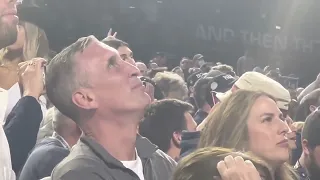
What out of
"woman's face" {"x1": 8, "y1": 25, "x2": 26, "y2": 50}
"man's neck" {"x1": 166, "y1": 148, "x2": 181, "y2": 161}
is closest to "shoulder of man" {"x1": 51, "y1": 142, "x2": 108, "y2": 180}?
"man's neck" {"x1": 166, "y1": 148, "x2": 181, "y2": 161}

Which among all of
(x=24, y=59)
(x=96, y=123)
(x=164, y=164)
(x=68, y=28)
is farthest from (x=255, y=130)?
(x=68, y=28)

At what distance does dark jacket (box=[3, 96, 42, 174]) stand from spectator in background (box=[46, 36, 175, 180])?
81 cm

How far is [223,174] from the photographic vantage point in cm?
139

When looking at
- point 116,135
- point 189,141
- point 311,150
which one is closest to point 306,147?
point 311,150

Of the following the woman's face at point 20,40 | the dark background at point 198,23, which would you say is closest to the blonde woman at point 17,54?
the woman's face at point 20,40

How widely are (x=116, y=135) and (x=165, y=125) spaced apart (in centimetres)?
130

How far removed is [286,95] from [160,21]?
10.6 metres

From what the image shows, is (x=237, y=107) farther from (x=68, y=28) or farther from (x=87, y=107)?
(x=68, y=28)

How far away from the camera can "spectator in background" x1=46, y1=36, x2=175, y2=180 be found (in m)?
1.84

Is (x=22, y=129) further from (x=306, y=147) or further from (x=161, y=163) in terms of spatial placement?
(x=306, y=147)

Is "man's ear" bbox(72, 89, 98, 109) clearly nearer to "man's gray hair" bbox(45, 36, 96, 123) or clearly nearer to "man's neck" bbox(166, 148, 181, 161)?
"man's gray hair" bbox(45, 36, 96, 123)

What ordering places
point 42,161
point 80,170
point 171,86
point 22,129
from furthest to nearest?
point 171,86
point 22,129
point 42,161
point 80,170

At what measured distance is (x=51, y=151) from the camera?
8.33ft

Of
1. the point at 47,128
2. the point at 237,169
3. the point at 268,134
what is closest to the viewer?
the point at 237,169
